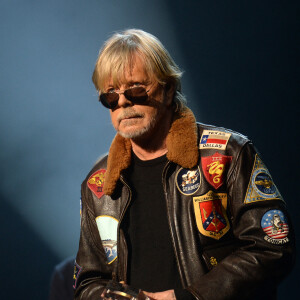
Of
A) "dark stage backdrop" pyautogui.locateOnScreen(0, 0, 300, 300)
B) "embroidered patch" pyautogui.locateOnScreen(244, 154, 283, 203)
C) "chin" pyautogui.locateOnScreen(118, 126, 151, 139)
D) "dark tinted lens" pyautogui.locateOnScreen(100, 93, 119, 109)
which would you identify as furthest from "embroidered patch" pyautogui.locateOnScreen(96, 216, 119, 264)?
"dark stage backdrop" pyautogui.locateOnScreen(0, 0, 300, 300)

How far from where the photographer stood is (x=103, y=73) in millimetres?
2127

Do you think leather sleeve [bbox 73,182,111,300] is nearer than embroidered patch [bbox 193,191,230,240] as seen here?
No

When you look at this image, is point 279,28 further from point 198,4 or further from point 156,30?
point 156,30

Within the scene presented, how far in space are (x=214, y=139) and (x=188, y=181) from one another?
217mm

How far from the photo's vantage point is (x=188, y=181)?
200 cm

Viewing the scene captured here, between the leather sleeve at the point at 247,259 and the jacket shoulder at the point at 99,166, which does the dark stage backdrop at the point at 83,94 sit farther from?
the leather sleeve at the point at 247,259

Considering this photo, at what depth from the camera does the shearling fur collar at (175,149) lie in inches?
79.0

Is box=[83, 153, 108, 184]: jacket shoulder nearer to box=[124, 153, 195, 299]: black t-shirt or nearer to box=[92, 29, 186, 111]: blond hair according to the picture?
box=[124, 153, 195, 299]: black t-shirt

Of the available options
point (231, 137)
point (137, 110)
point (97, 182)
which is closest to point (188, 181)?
point (231, 137)

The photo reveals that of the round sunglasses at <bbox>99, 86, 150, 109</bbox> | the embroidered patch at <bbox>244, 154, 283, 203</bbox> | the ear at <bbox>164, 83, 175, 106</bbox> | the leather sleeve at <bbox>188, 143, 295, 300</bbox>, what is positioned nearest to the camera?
the leather sleeve at <bbox>188, 143, 295, 300</bbox>

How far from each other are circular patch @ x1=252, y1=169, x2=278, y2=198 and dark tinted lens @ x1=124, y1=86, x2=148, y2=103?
1.92 ft

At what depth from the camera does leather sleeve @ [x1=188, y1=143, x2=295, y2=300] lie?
5.65ft

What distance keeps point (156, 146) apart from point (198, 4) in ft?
6.93

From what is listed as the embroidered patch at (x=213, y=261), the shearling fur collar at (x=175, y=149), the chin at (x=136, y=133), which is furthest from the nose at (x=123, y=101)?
the embroidered patch at (x=213, y=261)
